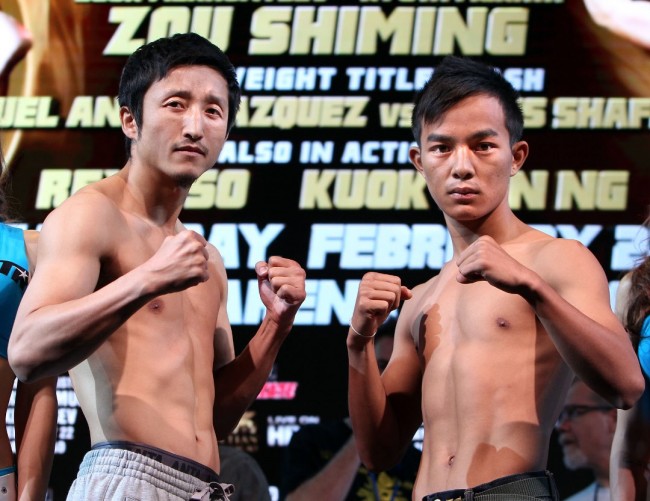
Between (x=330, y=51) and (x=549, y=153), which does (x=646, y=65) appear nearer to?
(x=549, y=153)

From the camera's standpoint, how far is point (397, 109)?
3506 millimetres

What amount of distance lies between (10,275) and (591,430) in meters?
1.96

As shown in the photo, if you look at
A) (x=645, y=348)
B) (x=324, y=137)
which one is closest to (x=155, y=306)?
(x=645, y=348)

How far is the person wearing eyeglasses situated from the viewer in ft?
10.7

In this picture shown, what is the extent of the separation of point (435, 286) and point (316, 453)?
52.7 inches

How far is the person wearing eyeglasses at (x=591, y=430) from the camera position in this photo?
3.27 m

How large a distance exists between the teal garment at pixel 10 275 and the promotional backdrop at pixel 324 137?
1249 millimetres

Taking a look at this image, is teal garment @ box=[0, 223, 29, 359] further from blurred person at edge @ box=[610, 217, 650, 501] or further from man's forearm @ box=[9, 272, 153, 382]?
blurred person at edge @ box=[610, 217, 650, 501]

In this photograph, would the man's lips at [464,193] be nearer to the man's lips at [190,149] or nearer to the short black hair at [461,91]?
the short black hair at [461,91]

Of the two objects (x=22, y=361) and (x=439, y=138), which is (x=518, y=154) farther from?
(x=22, y=361)

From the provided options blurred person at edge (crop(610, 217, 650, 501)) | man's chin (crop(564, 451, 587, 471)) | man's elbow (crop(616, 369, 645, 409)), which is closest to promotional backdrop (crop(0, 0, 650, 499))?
man's chin (crop(564, 451, 587, 471))

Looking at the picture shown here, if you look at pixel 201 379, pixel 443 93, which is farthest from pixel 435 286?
pixel 201 379

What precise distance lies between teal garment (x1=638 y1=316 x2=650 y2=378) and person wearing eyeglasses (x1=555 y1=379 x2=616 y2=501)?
1.00m

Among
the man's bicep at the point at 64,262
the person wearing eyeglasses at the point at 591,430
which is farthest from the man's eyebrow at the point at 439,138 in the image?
the person wearing eyeglasses at the point at 591,430
